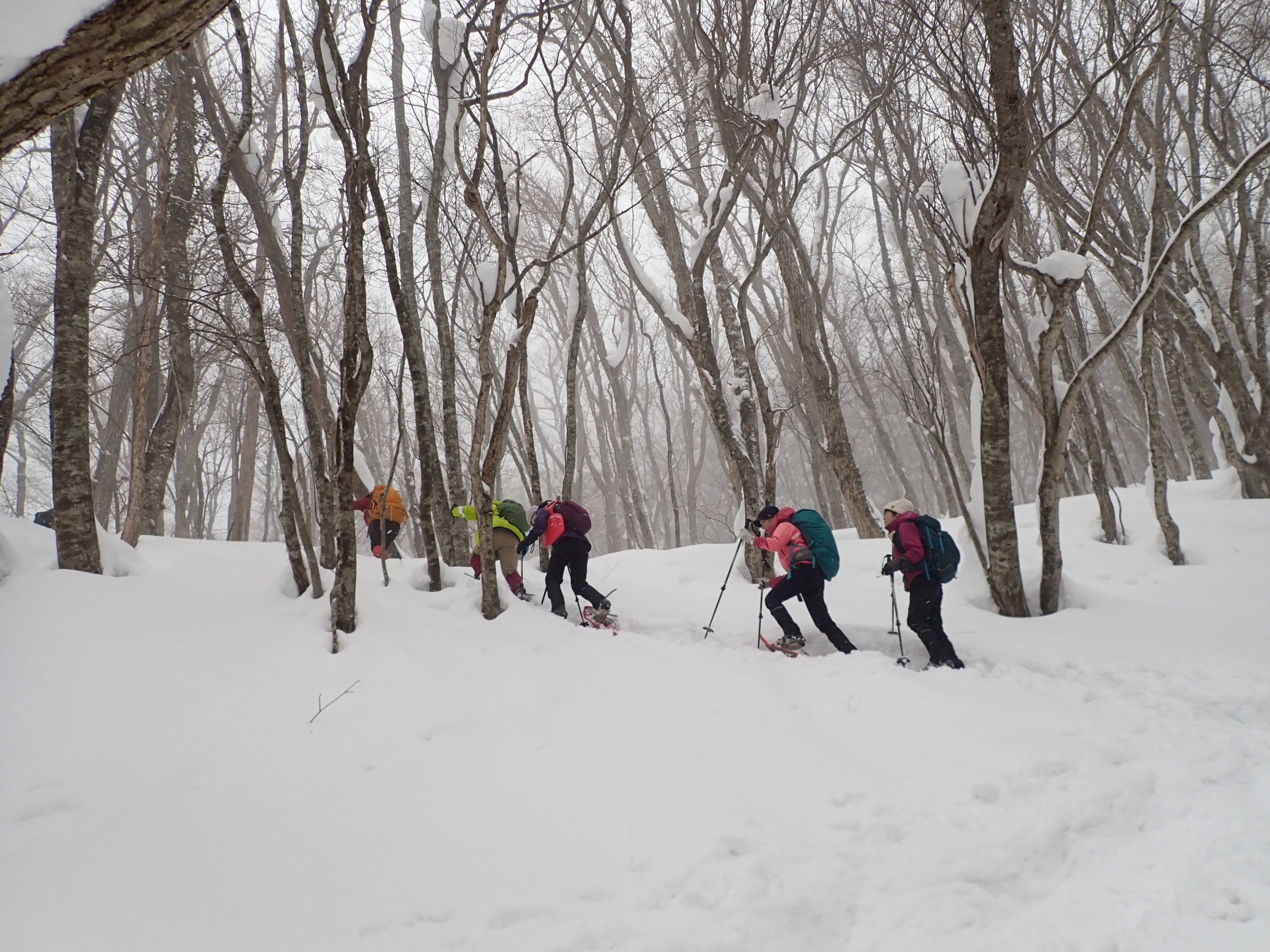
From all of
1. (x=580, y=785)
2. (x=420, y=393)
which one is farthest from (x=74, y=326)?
(x=580, y=785)

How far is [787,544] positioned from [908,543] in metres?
0.93

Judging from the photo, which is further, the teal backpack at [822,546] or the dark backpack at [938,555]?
the teal backpack at [822,546]

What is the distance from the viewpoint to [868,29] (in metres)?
6.79

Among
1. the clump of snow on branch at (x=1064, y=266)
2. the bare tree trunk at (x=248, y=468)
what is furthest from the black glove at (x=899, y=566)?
the bare tree trunk at (x=248, y=468)

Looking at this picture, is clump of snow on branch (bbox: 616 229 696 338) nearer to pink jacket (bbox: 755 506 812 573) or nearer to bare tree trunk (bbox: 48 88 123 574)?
pink jacket (bbox: 755 506 812 573)

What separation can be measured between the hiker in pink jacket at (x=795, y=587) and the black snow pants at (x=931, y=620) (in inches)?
21.4

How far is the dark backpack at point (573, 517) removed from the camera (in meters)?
5.52

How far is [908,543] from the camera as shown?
4.56 m

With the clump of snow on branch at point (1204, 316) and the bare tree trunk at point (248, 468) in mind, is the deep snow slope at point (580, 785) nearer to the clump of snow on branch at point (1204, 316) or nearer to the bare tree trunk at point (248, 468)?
the clump of snow on branch at point (1204, 316)

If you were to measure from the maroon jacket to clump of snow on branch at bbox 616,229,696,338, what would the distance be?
3451 millimetres

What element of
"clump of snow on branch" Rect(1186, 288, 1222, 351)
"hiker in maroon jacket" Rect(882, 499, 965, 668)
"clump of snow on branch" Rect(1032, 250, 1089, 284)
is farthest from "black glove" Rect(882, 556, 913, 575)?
"clump of snow on branch" Rect(1186, 288, 1222, 351)

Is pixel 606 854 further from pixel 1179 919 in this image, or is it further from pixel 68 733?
pixel 68 733

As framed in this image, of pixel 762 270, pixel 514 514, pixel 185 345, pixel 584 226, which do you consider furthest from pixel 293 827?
pixel 762 270

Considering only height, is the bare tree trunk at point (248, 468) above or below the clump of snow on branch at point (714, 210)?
below
